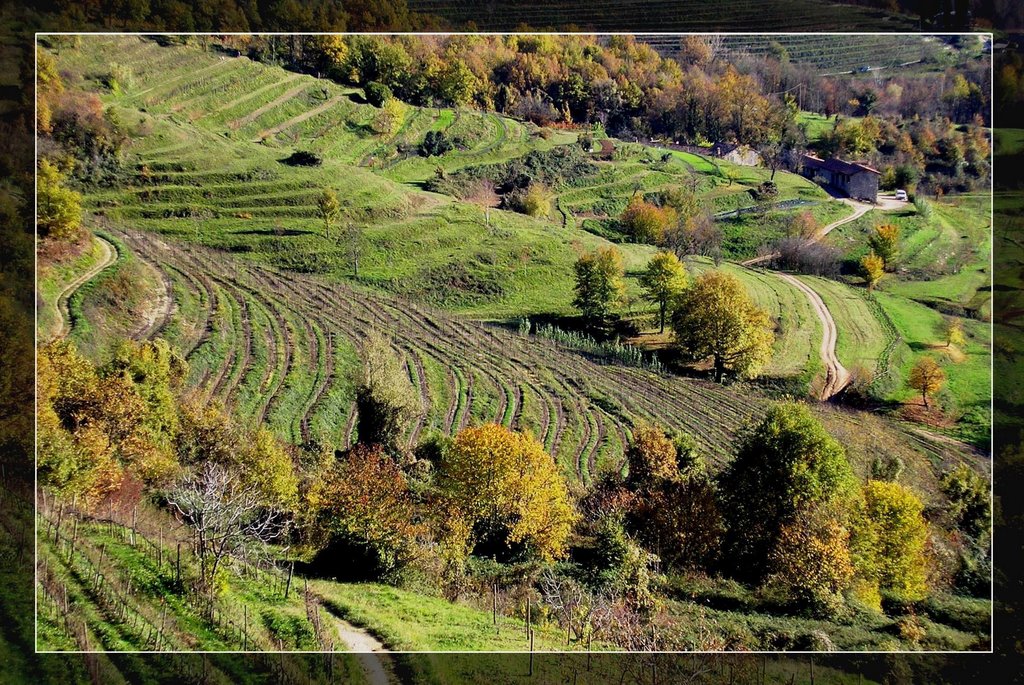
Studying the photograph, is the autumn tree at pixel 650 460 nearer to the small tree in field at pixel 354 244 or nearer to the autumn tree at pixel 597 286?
the autumn tree at pixel 597 286

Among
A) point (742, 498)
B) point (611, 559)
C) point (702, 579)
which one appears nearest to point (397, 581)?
point (611, 559)

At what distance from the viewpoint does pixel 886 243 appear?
12055 mm

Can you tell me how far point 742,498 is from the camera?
35.6ft

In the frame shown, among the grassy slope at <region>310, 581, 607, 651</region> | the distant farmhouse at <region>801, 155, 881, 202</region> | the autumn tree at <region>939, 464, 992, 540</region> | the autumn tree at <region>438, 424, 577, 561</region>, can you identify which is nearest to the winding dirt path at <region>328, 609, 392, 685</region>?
the grassy slope at <region>310, 581, 607, 651</region>

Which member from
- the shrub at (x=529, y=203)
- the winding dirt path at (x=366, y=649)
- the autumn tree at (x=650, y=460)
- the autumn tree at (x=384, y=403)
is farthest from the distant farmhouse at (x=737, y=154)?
the winding dirt path at (x=366, y=649)

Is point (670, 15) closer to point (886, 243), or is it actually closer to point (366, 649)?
point (886, 243)

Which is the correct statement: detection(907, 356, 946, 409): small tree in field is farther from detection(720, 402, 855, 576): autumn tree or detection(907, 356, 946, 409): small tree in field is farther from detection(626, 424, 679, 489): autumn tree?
detection(626, 424, 679, 489): autumn tree

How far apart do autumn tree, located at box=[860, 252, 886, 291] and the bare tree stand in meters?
8.70

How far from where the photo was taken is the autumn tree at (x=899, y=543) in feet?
34.9

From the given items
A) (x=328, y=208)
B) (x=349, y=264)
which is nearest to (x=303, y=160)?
(x=328, y=208)

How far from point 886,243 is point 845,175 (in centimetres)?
116

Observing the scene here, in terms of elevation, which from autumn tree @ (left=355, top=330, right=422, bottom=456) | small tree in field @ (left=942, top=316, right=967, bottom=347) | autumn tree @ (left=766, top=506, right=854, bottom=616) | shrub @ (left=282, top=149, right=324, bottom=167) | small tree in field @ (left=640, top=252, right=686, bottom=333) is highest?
shrub @ (left=282, top=149, right=324, bottom=167)

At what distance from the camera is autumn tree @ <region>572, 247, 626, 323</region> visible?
11.7 metres

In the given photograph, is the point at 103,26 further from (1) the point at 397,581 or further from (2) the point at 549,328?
(1) the point at 397,581
